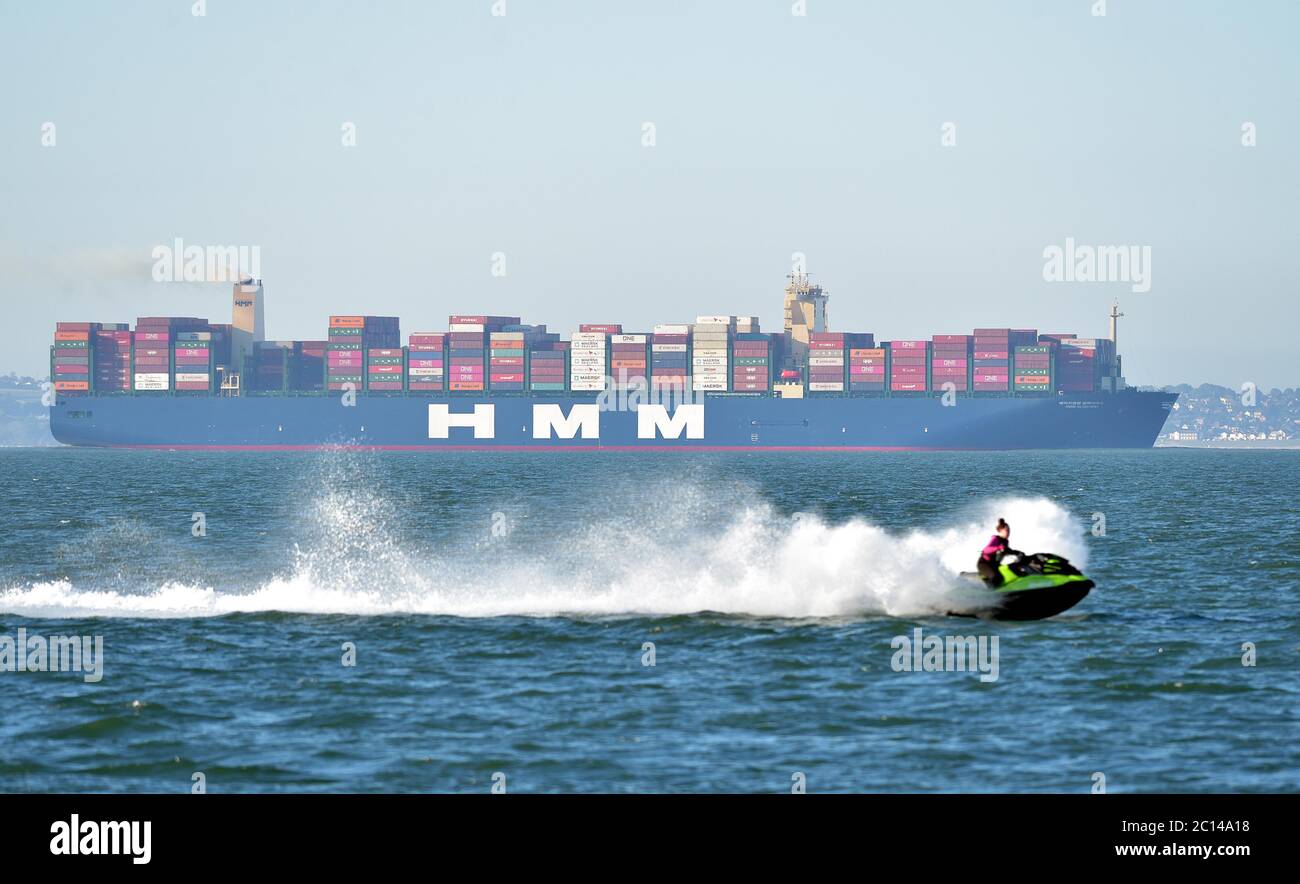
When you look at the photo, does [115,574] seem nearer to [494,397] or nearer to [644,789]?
[644,789]

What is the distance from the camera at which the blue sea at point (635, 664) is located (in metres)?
17.6

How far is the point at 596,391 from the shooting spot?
155 metres

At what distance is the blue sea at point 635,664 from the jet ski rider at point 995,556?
949mm

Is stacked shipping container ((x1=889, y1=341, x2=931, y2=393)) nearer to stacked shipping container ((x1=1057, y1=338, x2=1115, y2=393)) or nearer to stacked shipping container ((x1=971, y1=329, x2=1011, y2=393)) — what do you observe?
stacked shipping container ((x1=971, y1=329, x2=1011, y2=393))

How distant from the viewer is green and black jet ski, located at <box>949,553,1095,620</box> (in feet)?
84.1

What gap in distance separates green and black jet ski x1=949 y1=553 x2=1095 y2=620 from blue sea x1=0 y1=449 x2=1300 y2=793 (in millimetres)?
639

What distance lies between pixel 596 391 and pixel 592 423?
10.4 ft

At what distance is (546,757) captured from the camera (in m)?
17.9

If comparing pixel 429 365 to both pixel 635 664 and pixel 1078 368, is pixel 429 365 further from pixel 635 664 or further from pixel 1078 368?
pixel 635 664

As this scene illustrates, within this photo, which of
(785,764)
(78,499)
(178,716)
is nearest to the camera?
(785,764)

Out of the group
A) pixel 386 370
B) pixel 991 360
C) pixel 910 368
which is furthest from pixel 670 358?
pixel 991 360
